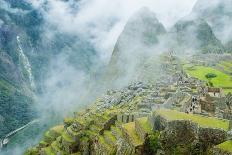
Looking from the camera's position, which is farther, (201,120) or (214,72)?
(214,72)

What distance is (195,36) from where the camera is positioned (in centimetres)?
17800

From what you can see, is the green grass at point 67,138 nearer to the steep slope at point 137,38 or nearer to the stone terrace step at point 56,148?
the stone terrace step at point 56,148

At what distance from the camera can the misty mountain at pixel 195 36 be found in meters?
168

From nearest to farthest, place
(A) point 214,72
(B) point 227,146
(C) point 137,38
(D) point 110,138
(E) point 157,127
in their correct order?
1. (B) point 227,146
2. (E) point 157,127
3. (D) point 110,138
4. (A) point 214,72
5. (C) point 137,38

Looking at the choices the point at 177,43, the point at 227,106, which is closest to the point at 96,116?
the point at 227,106

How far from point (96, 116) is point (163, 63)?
47909mm

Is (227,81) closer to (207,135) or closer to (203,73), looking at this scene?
(203,73)

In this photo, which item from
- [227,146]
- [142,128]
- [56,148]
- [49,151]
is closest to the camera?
[227,146]

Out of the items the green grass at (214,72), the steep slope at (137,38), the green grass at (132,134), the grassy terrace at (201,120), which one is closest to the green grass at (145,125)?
the green grass at (132,134)

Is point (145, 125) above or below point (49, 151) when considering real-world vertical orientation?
above

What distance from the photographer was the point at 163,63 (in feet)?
329

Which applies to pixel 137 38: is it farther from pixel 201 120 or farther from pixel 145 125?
pixel 201 120

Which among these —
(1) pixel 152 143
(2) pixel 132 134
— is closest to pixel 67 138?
(2) pixel 132 134

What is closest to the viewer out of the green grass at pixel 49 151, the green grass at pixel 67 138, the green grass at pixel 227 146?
the green grass at pixel 227 146
